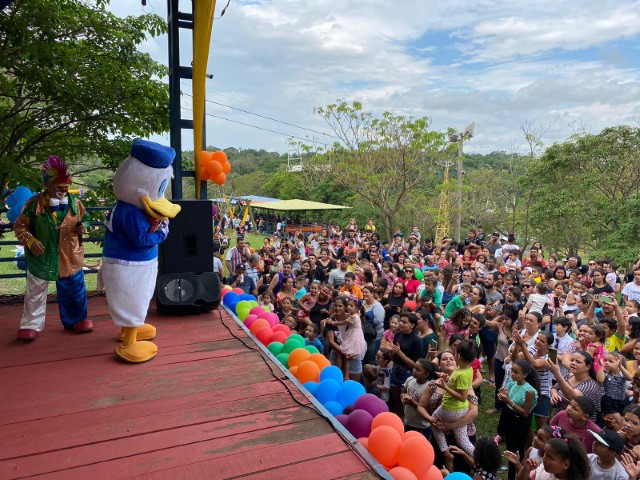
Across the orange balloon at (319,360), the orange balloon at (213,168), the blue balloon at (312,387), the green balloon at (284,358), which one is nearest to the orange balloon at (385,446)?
the blue balloon at (312,387)

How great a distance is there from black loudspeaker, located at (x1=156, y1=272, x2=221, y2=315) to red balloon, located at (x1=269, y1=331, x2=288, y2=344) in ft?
2.43

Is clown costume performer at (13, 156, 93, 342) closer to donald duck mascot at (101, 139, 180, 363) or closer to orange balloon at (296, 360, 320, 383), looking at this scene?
donald duck mascot at (101, 139, 180, 363)

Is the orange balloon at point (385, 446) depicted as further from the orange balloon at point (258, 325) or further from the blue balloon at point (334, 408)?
the orange balloon at point (258, 325)

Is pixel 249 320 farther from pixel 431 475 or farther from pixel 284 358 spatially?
pixel 431 475

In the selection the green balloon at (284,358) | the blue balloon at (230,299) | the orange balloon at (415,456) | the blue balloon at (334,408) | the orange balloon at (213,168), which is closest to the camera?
the orange balloon at (415,456)

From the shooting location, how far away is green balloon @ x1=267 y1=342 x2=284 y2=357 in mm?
3875

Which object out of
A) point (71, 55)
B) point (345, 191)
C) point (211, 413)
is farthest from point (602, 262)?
point (345, 191)

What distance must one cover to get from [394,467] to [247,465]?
0.82 metres

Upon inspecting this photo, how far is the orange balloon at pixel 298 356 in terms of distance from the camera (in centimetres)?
354

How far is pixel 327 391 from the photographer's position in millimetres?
3092

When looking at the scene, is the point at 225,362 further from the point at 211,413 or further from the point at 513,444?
the point at 513,444

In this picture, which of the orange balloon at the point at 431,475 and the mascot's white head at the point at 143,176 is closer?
the orange balloon at the point at 431,475

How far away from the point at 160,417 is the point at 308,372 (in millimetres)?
1097

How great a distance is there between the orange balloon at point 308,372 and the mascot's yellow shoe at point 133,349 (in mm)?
1091
